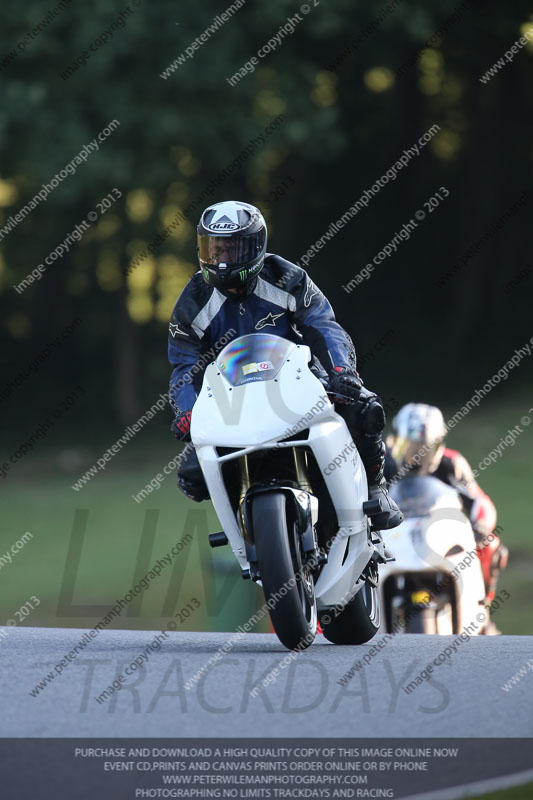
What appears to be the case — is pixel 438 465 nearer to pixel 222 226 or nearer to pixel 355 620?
pixel 355 620

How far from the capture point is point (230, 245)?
20.9 ft

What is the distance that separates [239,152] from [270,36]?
167 cm

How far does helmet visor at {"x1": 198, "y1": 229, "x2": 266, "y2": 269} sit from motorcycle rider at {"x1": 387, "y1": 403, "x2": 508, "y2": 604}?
338cm

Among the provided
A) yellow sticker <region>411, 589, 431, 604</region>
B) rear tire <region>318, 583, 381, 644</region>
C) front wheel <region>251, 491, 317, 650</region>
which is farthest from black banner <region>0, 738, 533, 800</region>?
yellow sticker <region>411, 589, 431, 604</region>

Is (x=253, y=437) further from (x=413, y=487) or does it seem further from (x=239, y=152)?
(x=239, y=152)

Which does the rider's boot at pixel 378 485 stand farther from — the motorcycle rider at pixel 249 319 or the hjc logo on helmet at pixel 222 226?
the hjc logo on helmet at pixel 222 226

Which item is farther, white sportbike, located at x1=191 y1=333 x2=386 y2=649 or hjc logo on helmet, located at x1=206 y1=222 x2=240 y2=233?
hjc logo on helmet, located at x1=206 y1=222 x2=240 y2=233

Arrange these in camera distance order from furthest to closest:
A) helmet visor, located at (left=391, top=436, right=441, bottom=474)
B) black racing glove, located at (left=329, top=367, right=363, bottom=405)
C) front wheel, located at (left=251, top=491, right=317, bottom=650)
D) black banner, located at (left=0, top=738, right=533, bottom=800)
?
helmet visor, located at (left=391, top=436, right=441, bottom=474) < black racing glove, located at (left=329, top=367, right=363, bottom=405) < front wheel, located at (left=251, top=491, right=317, bottom=650) < black banner, located at (left=0, top=738, right=533, bottom=800)

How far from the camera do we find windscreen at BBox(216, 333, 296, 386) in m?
6.16

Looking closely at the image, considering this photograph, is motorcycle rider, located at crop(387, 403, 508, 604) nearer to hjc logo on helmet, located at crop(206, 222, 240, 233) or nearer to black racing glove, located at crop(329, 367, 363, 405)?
black racing glove, located at crop(329, 367, 363, 405)

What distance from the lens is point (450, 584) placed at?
870 cm

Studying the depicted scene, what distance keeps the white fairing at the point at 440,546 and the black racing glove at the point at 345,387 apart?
2531 mm

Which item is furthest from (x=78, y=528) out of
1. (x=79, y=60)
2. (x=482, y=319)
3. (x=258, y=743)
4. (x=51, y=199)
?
(x=258, y=743)

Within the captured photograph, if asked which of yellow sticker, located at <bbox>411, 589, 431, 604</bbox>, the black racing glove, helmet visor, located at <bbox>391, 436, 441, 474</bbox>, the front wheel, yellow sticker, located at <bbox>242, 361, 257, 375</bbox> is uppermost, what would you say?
the black racing glove
